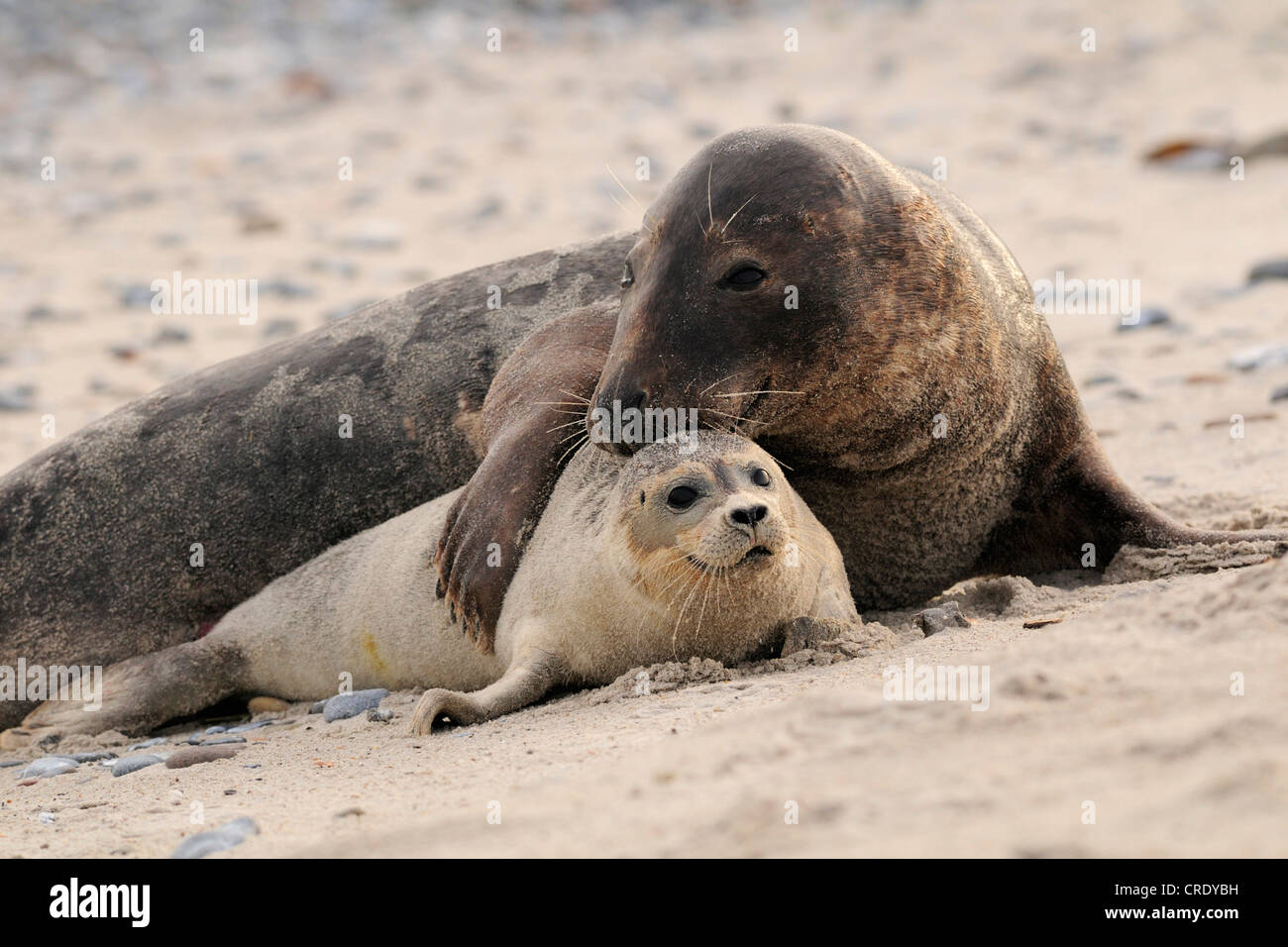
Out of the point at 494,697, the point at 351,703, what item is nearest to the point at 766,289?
the point at 494,697

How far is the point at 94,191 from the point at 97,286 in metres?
3.04

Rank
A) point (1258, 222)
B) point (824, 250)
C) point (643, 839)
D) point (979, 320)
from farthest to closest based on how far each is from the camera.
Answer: point (1258, 222), point (979, 320), point (824, 250), point (643, 839)

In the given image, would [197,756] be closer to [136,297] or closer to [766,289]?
[766,289]

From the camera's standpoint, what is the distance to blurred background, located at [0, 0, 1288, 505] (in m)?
9.30

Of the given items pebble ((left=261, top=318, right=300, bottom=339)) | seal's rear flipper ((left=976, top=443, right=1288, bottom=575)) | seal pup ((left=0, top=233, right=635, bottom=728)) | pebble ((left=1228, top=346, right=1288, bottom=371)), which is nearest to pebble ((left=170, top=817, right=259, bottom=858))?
seal pup ((left=0, top=233, right=635, bottom=728))

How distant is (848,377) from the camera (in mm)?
4184

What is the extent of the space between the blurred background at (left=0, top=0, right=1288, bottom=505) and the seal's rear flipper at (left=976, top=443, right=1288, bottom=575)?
1.16 metres

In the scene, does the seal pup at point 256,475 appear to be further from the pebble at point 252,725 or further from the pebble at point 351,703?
the pebble at point 351,703

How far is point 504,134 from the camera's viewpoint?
15.2m

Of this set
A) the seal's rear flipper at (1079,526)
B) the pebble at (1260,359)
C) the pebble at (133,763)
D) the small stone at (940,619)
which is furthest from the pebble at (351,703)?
the pebble at (1260,359)

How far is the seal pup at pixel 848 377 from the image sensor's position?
4086mm

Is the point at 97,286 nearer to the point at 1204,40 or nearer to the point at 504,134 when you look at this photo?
the point at 504,134

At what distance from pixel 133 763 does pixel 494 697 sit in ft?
3.59
